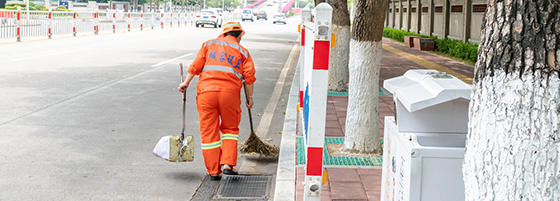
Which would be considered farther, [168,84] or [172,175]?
[168,84]

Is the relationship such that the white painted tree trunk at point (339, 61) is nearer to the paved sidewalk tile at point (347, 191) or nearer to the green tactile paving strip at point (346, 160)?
the green tactile paving strip at point (346, 160)

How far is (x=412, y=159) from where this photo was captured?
2.85 metres

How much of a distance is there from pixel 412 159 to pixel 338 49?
7487 millimetres

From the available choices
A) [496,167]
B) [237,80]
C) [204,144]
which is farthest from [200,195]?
[496,167]

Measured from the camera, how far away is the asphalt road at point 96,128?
4.89 meters

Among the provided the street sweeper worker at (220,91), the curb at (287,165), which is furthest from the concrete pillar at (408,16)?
the street sweeper worker at (220,91)

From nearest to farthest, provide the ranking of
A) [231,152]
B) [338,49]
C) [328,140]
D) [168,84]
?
1. [231,152]
2. [328,140]
3. [338,49]
4. [168,84]

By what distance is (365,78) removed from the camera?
5.79 m

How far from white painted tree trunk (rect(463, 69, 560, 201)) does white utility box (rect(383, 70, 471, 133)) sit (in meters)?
0.66

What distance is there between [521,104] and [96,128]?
578cm

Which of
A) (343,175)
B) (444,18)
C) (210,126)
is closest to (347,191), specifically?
(343,175)

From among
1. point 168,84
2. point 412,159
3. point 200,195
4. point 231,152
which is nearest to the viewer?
point 412,159

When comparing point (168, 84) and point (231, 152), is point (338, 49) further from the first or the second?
point (231, 152)

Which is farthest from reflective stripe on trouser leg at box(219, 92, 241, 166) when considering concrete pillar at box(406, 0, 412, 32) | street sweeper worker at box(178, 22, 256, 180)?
concrete pillar at box(406, 0, 412, 32)
